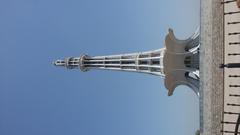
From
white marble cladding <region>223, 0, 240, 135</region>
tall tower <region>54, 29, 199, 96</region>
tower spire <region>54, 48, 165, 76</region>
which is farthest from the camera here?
tower spire <region>54, 48, 165, 76</region>

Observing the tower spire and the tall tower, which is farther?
the tower spire

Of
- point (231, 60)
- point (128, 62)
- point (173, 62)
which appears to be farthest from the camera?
point (128, 62)

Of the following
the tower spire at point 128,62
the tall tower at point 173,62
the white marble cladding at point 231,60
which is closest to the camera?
the white marble cladding at point 231,60

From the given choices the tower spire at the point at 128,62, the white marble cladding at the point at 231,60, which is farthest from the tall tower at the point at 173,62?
the white marble cladding at the point at 231,60

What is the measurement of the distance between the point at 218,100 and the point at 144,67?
32.0 meters

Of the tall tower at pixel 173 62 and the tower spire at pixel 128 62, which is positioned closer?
the tall tower at pixel 173 62

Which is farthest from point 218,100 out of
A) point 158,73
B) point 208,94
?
point 158,73

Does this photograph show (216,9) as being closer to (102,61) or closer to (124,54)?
(124,54)

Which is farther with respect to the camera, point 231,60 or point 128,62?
point 128,62

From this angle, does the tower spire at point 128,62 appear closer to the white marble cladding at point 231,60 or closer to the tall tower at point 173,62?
the tall tower at point 173,62

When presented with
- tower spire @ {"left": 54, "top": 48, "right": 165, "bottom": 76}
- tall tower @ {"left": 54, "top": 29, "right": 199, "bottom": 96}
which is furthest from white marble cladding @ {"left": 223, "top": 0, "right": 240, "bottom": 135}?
tower spire @ {"left": 54, "top": 48, "right": 165, "bottom": 76}

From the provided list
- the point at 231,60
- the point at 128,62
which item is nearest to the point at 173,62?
the point at 128,62

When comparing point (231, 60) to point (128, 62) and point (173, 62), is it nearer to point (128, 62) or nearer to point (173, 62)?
point (173, 62)

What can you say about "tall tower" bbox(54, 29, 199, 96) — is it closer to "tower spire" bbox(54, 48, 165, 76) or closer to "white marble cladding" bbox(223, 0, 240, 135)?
"tower spire" bbox(54, 48, 165, 76)
